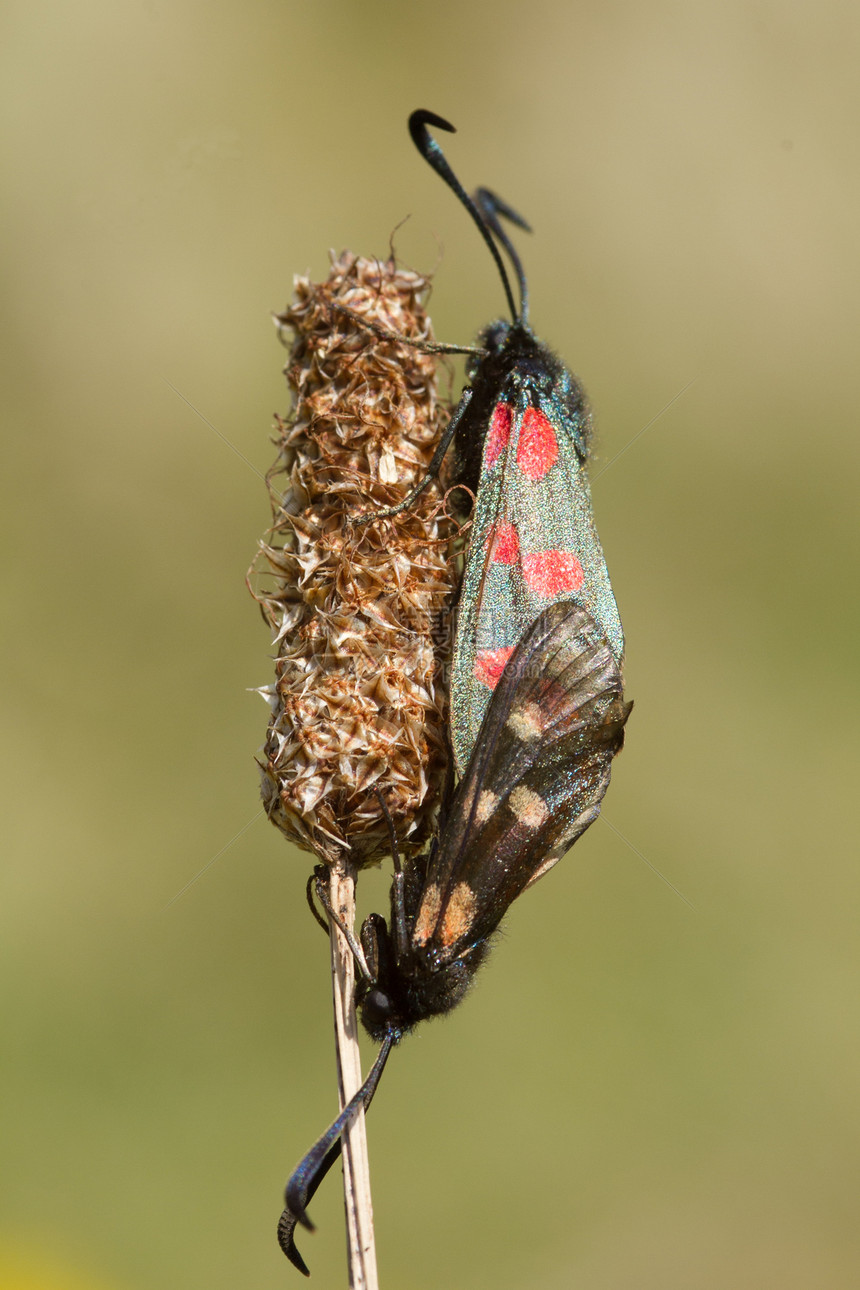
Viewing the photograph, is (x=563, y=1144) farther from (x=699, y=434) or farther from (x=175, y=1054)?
(x=699, y=434)

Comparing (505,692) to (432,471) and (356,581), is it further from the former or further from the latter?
(432,471)

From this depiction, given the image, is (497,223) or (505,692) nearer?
(505,692)

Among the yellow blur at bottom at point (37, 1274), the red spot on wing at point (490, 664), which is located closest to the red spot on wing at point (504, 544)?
the red spot on wing at point (490, 664)

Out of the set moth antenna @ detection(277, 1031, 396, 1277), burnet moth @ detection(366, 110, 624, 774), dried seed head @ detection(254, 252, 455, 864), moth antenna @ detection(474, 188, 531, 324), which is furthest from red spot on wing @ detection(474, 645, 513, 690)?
moth antenna @ detection(474, 188, 531, 324)

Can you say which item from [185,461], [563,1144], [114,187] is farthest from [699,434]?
[563,1144]

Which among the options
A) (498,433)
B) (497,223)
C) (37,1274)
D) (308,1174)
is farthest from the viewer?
(37,1274)

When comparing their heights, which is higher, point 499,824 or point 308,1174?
point 499,824

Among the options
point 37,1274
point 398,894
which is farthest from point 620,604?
point 37,1274

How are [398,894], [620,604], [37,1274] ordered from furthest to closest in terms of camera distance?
1. [620,604]
2. [37,1274]
3. [398,894]
